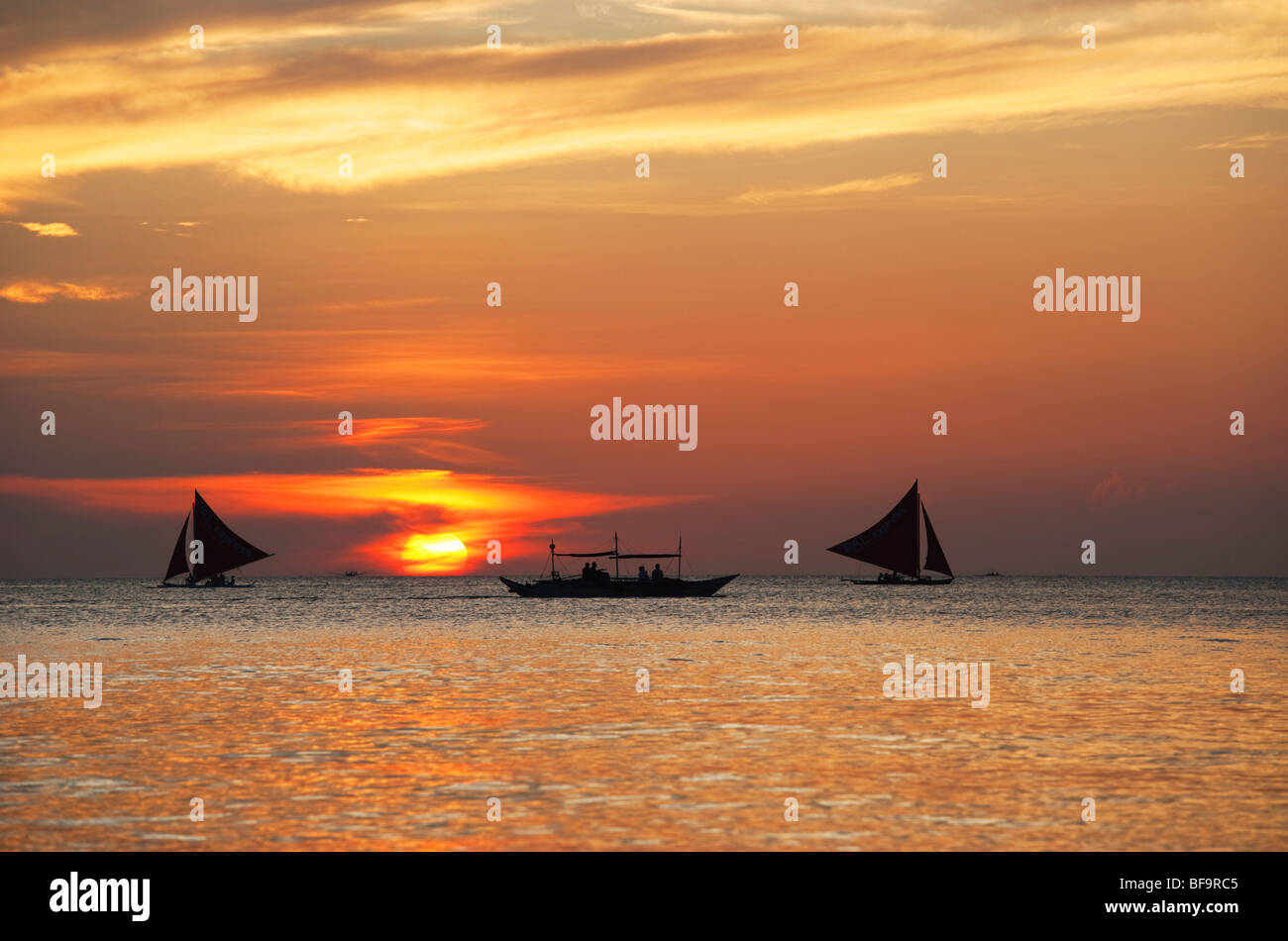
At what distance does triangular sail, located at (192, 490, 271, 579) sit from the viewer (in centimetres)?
17400

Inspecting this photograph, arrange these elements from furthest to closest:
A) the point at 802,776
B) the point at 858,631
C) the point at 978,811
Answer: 1. the point at 858,631
2. the point at 802,776
3. the point at 978,811

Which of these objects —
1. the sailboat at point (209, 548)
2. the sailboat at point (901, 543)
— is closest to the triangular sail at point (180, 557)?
the sailboat at point (209, 548)

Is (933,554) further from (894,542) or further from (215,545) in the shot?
(215,545)

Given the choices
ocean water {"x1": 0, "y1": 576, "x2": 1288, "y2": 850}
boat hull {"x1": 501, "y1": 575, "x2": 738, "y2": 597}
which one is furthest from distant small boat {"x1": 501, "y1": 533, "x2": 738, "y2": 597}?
ocean water {"x1": 0, "y1": 576, "x2": 1288, "y2": 850}

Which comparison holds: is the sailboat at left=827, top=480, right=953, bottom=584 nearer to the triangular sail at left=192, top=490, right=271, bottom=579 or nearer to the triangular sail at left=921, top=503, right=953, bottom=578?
the triangular sail at left=921, top=503, right=953, bottom=578

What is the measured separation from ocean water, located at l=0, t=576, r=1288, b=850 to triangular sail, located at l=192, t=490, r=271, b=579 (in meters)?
112

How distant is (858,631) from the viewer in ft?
314

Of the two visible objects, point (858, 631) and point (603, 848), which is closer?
point (603, 848)

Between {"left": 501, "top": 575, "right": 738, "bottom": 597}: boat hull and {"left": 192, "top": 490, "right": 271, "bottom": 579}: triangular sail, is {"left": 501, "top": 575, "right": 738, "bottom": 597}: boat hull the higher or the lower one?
the lower one

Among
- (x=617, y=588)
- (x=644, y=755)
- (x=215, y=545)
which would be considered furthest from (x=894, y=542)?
(x=644, y=755)

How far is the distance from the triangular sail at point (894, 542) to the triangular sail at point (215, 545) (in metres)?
77.0
